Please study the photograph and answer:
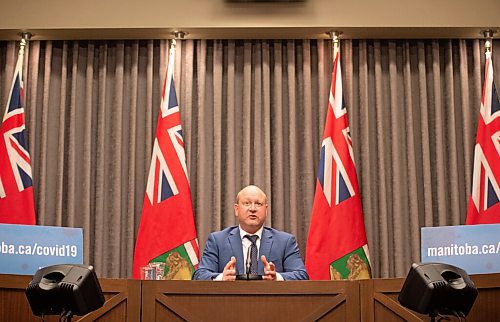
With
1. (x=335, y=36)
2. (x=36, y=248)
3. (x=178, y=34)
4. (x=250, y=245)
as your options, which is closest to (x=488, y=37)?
(x=335, y=36)

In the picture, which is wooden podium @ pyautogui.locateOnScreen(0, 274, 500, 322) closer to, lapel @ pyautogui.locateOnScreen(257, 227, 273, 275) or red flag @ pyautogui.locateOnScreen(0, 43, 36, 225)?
lapel @ pyautogui.locateOnScreen(257, 227, 273, 275)

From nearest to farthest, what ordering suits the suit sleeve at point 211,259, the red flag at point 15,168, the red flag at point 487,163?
the suit sleeve at point 211,259 → the red flag at point 487,163 → the red flag at point 15,168

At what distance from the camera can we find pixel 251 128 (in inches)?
270

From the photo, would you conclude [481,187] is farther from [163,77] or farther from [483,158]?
[163,77]

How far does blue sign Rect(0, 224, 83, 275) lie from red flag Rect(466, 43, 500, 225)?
321 cm

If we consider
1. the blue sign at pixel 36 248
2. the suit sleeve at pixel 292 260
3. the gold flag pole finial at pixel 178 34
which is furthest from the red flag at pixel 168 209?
the blue sign at pixel 36 248

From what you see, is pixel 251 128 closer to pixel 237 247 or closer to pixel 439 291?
pixel 237 247

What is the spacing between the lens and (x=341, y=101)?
664 centimetres

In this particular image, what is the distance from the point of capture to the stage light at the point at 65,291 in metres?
3.38

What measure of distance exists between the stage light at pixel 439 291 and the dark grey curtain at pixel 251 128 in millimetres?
3170

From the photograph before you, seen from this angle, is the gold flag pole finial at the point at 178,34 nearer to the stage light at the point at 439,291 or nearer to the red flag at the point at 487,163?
the red flag at the point at 487,163

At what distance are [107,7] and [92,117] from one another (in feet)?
3.07

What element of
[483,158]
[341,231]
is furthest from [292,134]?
[483,158]

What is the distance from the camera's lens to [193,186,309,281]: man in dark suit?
5.43m
